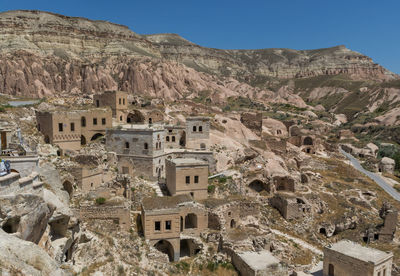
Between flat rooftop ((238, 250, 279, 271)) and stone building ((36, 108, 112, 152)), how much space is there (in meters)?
18.2

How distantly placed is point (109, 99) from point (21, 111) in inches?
368

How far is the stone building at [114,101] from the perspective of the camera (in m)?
37.8

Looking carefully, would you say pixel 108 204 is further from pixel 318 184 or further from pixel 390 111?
pixel 390 111

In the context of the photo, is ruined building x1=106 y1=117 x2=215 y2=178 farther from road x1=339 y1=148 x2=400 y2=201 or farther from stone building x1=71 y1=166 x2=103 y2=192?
road x1=339 y1=148 x2=400 y2=201

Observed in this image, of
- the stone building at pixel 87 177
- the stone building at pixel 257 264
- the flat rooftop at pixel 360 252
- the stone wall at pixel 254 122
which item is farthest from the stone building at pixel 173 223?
the stone wall at pixel 254 122

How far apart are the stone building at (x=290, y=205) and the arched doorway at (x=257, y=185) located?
89.9 inches

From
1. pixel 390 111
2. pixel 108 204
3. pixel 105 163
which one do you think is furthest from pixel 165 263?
pixel 390 111

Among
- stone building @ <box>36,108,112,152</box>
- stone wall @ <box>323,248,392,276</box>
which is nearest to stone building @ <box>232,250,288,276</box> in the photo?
stone wall @ <box>323,248,392,276</box>

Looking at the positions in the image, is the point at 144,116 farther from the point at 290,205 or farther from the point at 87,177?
the point at 290,205

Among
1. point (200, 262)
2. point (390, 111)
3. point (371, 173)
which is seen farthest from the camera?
point (390, 111)

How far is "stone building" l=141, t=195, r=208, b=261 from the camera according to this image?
21.8 metres

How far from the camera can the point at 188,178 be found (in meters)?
26.4

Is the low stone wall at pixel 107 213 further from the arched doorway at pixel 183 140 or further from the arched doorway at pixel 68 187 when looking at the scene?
the arched doorway at pixel 183 140

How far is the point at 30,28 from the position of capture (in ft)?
289
